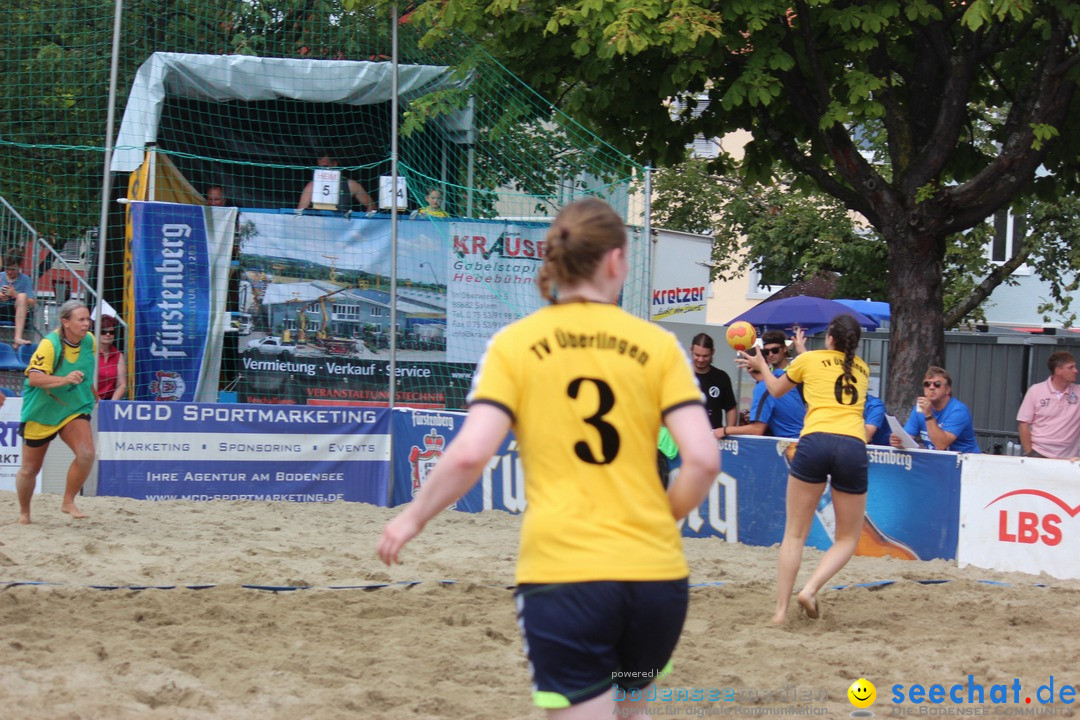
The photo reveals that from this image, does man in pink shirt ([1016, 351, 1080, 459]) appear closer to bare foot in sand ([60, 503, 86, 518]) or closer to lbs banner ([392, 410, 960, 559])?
lbs banner ([392, 410, 960, 559])

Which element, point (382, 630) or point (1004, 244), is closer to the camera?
point (382, 630)

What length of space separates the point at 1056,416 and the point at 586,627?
25.6 ft

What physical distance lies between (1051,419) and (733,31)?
4.65m

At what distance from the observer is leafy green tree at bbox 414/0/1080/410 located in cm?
1029

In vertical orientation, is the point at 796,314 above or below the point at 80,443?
above

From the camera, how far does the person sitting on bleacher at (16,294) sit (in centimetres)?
1129

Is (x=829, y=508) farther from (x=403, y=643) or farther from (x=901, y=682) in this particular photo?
(x=403, y=643)

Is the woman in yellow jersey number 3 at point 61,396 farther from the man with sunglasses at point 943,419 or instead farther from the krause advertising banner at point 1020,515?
the krause advertising banner at point 1020,515

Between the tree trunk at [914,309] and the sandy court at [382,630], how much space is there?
9.79 feet

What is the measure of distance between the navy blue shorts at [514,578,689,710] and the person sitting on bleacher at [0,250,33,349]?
9721mm

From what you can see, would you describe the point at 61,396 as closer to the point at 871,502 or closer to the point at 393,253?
the point at 393,253

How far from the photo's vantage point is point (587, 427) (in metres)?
2.74

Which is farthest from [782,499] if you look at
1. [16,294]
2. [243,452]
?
[16,294]

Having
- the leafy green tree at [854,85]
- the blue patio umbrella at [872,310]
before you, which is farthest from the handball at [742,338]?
the blue patio umbrella at [872,310]
